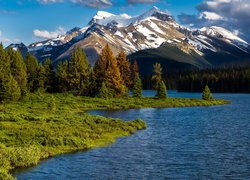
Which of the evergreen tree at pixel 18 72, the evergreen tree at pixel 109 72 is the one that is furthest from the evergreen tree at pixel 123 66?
the evergreen tree at pixel 18 72

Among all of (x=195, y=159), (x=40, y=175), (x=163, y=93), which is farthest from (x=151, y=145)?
(x=163, y=93)

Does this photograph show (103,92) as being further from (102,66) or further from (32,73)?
(32,73)

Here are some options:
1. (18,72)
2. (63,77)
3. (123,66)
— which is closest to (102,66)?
(123,66)

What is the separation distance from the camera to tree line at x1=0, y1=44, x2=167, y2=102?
126 m

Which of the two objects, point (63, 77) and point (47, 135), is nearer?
point (47, 135)

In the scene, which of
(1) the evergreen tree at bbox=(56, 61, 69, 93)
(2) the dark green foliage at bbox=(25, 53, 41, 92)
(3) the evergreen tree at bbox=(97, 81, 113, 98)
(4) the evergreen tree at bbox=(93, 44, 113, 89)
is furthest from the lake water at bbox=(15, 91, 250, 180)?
(2) the dark green foliage at bbox=(25, 53, 41, 92)

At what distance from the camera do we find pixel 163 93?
464 feet

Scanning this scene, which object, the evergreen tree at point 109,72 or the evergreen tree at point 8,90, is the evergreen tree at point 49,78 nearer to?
the evergreen tree at point 109,72

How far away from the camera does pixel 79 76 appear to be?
140 meters

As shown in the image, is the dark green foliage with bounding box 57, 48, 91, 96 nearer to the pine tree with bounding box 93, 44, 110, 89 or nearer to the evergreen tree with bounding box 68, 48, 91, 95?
the evergreen tree with bounding box 68, 48, 91, 95

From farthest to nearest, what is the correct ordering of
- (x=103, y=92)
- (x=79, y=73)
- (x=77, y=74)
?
(x=79, y=73), (x=77, y=74), (x=103, y=92)

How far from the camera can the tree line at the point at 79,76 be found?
126 meters

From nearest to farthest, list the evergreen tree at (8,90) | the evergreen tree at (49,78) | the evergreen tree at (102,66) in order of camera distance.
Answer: the evergreen tree at (8,90), the evergreen tree at (102,66), the evergreen tree at (49,78)

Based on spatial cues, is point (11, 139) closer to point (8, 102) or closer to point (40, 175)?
point (40, 175)
